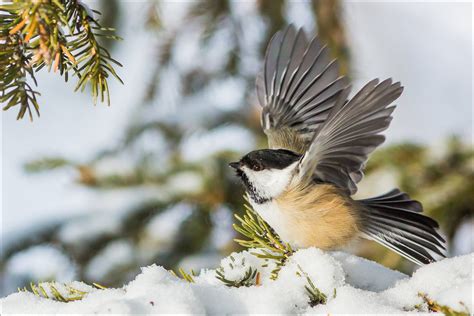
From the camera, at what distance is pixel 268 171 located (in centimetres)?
132

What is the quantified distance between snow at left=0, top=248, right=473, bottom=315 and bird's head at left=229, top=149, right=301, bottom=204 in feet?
1.26

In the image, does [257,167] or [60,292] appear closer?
[60,292]

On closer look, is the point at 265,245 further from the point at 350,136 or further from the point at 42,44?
the point at 42,44

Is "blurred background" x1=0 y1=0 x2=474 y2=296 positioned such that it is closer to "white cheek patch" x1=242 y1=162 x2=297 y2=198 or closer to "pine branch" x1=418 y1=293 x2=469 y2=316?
"white cheek patch" x1=242 y1=162 x2=297 y2=198

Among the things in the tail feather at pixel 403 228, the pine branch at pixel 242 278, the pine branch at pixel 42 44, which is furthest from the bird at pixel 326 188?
the pine branch at pixel 42 44

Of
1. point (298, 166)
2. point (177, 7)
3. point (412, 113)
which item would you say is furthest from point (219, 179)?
point (412, 113)

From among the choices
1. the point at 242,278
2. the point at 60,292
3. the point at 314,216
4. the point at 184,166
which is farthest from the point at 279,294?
the point at 184,166

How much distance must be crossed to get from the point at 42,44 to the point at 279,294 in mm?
455

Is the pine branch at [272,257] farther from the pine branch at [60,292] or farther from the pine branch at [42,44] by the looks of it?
the pine branch at [42,44]

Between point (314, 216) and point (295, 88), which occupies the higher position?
point (295, 88)

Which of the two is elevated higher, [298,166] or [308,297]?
[298,166]

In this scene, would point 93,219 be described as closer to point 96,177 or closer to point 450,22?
point 96,177

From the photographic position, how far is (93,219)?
187cm

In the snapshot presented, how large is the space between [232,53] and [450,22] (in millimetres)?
2407
